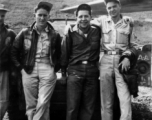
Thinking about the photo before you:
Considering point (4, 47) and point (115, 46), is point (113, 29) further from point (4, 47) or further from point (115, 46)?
point (4, 47)

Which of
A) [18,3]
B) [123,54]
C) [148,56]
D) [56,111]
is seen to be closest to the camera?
[123,54]

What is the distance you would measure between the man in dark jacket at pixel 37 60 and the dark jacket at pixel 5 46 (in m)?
0.13

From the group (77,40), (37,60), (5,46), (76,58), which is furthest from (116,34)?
(5,46)

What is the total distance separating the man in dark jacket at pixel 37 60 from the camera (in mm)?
3432

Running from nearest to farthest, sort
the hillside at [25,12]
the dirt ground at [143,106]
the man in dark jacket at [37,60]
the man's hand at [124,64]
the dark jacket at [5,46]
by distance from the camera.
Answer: the man's hand at [124,64] → the man in dark jacket at [37,60] → the dark jacket at [5,46] → the dirt ground at [143,106] → the hillside at [25,12]

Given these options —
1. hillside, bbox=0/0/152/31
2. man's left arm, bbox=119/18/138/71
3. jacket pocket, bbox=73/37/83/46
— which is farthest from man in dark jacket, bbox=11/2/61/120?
hillside, bbox=0/0/152/31

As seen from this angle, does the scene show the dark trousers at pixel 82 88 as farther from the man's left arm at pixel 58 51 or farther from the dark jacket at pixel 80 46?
the man's left arm at pixel 58 51

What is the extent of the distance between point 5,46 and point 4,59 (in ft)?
0.63

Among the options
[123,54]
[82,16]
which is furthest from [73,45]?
[123,54]

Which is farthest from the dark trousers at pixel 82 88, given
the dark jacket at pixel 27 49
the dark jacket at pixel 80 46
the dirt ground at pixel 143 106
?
the dirt ground at pixel 143 106

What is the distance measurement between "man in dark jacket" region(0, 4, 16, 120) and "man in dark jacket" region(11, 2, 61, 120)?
137mm

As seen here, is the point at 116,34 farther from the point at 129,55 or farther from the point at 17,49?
the point at 17,49

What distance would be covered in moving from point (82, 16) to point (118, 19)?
1.75 feet

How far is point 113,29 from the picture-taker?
3.51 meters
